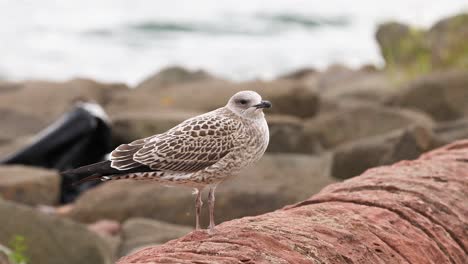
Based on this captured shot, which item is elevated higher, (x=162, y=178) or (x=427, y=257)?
(x=162, y=178)

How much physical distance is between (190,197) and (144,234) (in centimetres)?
93

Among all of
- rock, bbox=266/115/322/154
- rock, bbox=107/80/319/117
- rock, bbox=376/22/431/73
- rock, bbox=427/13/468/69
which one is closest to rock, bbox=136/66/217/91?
rock, bbox=107/80/319/117

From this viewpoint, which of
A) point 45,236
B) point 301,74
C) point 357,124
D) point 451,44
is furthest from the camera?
point 301,74

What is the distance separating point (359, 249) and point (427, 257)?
457 millimetres

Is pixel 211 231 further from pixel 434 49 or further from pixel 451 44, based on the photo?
pixel 434 49

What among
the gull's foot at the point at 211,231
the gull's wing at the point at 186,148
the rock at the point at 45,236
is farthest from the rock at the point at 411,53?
the gull's foot at the point at 211,231

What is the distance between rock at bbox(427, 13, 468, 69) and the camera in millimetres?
17938

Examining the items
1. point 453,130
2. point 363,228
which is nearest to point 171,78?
point 453,130

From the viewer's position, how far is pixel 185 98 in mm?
17062

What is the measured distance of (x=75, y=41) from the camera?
28.2 m

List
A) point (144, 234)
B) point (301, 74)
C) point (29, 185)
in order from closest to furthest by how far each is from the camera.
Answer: point (144, 234)
point (29, 185)
point (301, 74)

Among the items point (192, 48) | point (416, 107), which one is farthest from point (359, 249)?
point (192, 48)

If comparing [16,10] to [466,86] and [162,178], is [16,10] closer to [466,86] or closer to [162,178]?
[466,86]

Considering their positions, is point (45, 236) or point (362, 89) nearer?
point (45, 236)
